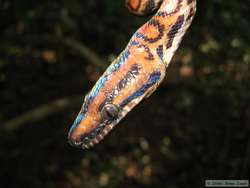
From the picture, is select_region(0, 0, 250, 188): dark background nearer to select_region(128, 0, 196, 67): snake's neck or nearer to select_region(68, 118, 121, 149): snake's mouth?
select_region(128, 0, 196, 67): snake's neck

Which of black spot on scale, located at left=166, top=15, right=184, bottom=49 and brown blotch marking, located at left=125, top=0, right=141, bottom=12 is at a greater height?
brown blotch marking, located at left=125, top=0, right=141, bottom=12

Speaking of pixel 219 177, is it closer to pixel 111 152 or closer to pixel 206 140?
pixel 206 140

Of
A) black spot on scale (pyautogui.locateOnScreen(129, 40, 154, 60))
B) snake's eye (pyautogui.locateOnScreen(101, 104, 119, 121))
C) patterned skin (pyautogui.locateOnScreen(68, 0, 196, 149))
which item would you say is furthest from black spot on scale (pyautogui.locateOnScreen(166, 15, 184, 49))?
snake's eye (pyautogui.locateOnScreen(101, 104, 119, 121))

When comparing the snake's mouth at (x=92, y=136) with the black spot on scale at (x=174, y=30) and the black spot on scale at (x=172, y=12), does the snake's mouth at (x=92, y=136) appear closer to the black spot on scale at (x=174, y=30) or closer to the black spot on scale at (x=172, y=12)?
the black spot on scale at (x=174, y=30)

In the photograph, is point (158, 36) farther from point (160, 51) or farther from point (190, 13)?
point (190, 13)

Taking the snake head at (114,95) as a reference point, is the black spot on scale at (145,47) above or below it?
above

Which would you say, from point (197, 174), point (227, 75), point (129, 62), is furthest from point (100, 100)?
point (197, 174)

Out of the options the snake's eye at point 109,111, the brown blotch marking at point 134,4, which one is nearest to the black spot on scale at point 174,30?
the brown blotch marking at point 134,4
